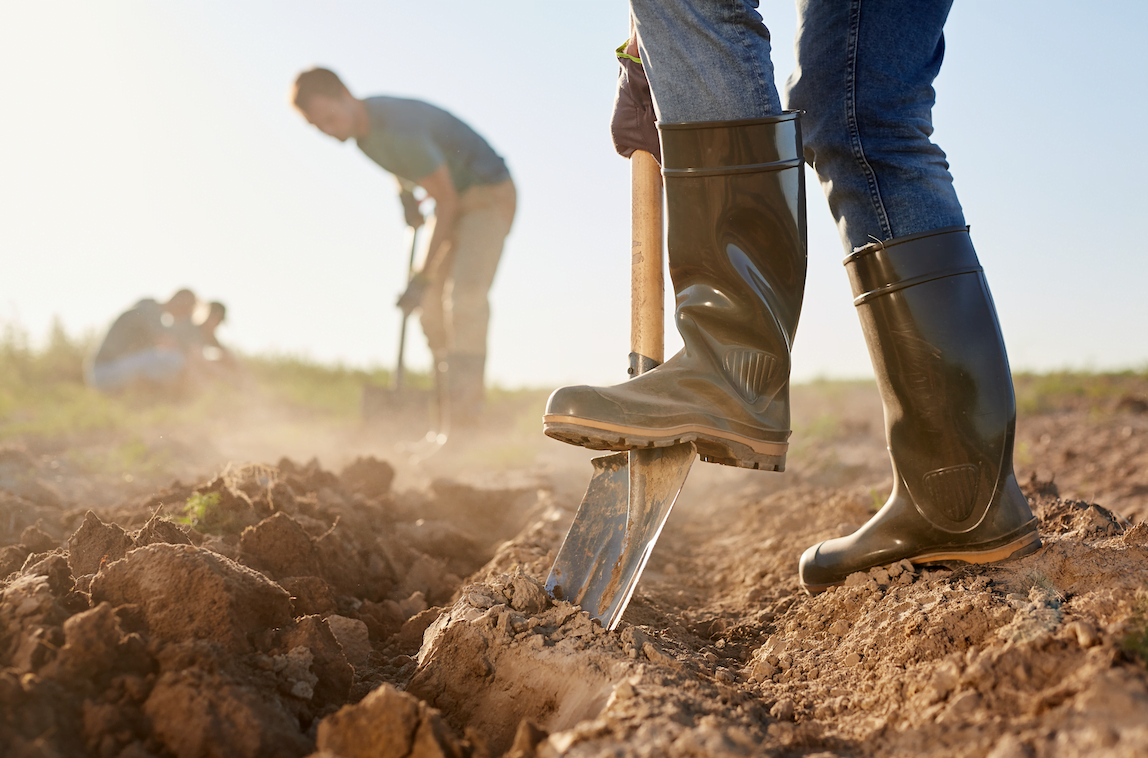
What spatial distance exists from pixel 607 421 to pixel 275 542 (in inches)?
34.9

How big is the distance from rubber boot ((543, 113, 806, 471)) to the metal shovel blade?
10 cm

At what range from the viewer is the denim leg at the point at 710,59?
1455mm

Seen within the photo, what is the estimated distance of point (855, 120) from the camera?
1.53 m

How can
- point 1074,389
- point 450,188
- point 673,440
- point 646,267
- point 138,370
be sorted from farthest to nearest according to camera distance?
point 138,370 → point 1074,389 → point 450,188 → point 646,267 → point 673,440

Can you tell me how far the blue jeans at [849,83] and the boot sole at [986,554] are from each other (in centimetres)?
72

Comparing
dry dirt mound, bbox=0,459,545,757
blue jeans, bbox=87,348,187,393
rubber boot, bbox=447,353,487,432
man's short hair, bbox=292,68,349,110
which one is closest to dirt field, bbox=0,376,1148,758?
dry dirt mound, bbox=0,459,545,757

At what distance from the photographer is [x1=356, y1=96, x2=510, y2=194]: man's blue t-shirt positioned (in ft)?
16.5

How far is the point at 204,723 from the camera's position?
92cm

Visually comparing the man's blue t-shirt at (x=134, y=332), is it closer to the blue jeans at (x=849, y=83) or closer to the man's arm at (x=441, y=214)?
the man's arm at (x=441, y=214)

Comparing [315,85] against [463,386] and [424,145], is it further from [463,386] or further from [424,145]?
[463,386]

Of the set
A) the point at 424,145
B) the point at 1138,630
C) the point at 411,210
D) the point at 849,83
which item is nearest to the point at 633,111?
the point at 849,83

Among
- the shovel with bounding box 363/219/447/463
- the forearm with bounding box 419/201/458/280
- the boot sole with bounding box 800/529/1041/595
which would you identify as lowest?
the boot sole with bounding box 800/529/1041/595

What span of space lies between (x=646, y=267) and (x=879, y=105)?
62 centimetres

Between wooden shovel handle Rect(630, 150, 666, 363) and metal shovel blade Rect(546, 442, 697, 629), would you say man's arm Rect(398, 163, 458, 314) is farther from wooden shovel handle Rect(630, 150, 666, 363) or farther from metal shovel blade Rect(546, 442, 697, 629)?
metal shovel blade Rect(546, 442, 697, 629)
